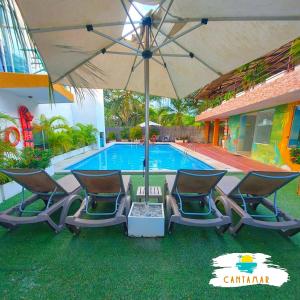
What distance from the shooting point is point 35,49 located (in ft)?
6.71

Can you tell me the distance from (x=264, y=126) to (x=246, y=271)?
9.16 m

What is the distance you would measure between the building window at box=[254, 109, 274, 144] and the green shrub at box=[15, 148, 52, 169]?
33.3 ft

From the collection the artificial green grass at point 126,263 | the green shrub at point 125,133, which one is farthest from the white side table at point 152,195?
the green shrub at point 125,133

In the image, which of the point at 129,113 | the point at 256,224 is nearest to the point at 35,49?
the point at 256,224

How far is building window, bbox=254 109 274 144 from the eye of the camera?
859 centimetres

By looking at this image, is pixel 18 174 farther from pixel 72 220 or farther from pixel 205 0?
pixel 205 0

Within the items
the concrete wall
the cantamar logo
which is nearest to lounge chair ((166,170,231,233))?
the cantamar logo

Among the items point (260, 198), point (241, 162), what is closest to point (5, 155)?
point (260, 198)

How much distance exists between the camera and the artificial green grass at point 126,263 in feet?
5.74

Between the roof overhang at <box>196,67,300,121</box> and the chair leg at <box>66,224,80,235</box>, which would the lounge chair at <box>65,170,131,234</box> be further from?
the roof overhang at <box>196,67,300,121</box>

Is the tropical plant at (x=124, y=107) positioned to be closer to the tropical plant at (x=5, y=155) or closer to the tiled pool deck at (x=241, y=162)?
the tiled pool deck at (x=241, y=162)

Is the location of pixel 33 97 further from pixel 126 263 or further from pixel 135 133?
pixel 135 133

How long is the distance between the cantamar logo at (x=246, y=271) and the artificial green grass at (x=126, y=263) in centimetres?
7

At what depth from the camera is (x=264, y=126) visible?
906 cm
